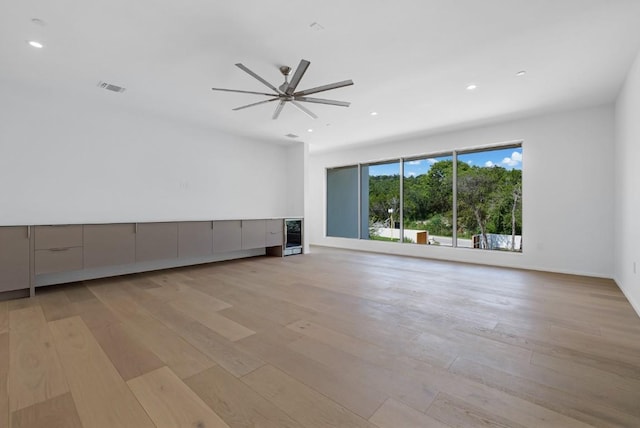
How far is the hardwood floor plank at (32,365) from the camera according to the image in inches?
57.2

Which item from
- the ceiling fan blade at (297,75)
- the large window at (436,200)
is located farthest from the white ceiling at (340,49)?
the large window at (436,200)

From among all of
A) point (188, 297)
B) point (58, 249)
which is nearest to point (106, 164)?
point (58, 249)

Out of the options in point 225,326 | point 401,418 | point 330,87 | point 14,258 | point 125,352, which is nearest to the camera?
point 401,418

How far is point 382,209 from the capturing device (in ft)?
22.7

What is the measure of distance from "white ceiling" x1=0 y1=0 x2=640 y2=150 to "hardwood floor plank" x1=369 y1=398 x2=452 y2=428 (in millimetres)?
2674

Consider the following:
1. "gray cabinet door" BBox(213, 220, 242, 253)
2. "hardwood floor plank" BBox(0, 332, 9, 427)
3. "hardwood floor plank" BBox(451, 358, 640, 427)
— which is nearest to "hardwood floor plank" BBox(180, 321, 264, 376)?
"hardwood floor plank" BBox(0, 332, 9, 427)

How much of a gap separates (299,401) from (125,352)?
132cm

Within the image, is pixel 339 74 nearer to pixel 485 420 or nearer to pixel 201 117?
pixel 201 117

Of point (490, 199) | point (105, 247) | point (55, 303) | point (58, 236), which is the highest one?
point (490, 199)

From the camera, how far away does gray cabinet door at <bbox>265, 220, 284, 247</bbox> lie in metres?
5.77

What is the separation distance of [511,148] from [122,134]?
21.7 ft

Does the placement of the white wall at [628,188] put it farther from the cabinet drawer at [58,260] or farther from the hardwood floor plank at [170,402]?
the cabinet drawer at [58,260]

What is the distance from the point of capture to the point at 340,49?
2721 millimetres

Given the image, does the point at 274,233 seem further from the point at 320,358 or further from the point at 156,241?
the point at 320,358
